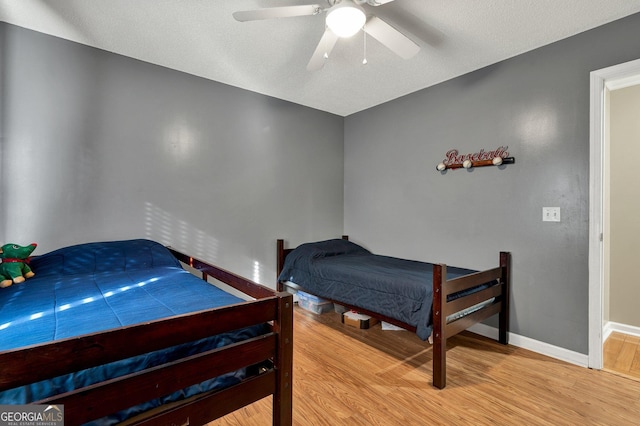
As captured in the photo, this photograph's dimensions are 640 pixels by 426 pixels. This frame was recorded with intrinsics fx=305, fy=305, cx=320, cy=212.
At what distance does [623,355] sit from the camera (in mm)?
2365

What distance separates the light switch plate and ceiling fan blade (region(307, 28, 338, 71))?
202cm

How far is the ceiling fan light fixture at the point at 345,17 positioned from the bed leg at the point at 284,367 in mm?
1425

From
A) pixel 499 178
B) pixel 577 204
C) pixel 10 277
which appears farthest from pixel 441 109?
pixel 10 277

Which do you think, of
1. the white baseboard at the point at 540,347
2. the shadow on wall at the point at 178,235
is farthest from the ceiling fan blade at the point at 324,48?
the white baseboard at the point at 540,347

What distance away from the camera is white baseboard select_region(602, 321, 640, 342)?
108 inches

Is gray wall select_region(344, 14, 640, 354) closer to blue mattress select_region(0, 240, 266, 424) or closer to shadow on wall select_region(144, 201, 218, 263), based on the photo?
shadow on wall select_region(144, 201, 218, 263)

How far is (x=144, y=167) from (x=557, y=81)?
341 cm

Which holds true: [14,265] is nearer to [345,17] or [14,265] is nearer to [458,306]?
[345,17]

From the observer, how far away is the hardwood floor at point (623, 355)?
2129 millimetres

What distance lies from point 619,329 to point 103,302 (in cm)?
412

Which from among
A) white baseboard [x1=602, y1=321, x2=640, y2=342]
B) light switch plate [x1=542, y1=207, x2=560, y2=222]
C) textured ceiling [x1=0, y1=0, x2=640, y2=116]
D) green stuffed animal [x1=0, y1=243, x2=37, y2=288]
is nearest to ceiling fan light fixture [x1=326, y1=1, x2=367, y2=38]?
textured ceiling [x1=0, y1=0, x2=640, y2=116]

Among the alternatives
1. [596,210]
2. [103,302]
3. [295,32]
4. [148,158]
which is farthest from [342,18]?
[596,210]

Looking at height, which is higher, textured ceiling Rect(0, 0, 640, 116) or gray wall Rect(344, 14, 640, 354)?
textured ceiling Rect(0, 0, 640, 116)

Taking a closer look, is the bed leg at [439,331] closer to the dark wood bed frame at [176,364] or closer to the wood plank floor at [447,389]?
the wood plank floor at [447,389]
